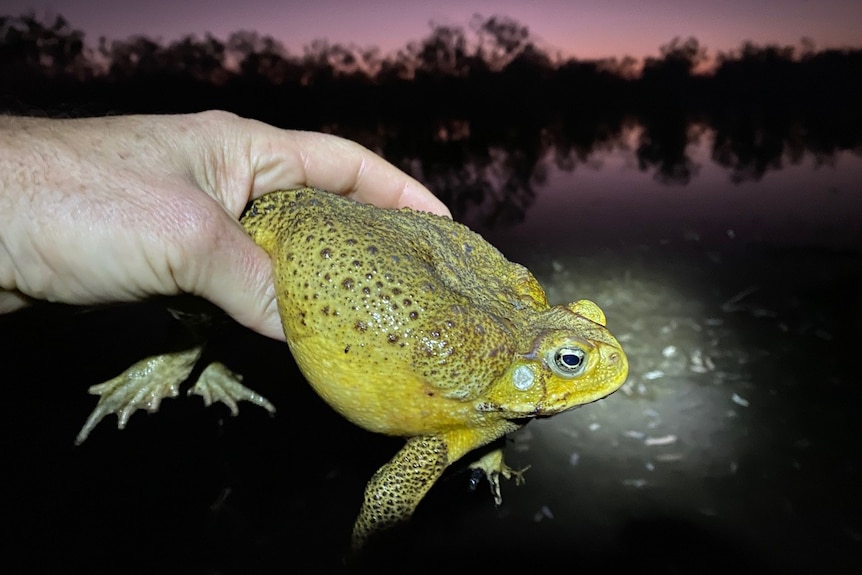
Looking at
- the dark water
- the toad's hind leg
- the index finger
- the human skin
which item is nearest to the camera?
the human skin

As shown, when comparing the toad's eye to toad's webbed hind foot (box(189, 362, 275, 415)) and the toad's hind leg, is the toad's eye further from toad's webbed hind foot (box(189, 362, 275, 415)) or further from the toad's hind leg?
toad's webbed hind foot (box(189, 362, 275, 415))

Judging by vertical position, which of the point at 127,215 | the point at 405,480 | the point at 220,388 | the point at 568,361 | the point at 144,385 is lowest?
Result: the point at 220,388

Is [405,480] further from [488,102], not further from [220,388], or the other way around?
[488,102]

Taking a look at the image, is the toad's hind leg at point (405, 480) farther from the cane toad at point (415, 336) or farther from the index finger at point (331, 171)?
the index finger at point (331, 171)

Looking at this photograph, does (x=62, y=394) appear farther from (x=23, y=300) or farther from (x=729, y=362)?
(x=729, y=362)

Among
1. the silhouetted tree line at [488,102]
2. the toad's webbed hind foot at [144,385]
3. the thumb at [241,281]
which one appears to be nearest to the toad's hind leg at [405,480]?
the thumb at [241,281]

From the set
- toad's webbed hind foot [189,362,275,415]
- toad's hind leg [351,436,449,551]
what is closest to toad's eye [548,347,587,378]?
toad's hind leg [351,436,449,551]

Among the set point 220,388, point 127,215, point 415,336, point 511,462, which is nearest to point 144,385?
point 220,388
